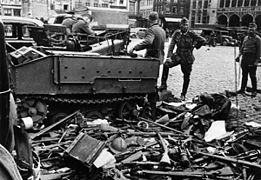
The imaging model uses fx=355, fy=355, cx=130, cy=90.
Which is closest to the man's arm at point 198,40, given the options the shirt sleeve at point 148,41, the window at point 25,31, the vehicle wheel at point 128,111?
the shirt sleeve at point 148,41

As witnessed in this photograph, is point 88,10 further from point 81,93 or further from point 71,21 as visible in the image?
point 81,93

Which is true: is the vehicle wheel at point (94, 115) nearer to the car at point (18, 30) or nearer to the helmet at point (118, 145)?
the helmet at point (118, 145)

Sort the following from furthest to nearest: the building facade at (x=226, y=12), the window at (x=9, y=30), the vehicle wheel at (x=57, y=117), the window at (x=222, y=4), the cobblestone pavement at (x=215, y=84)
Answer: the window at (x=222, y=4), the building facade at (x=226, y=12), the cobblestone pavement at (x=215, y=84), the window at (x=9, y=30), the vehicle wheel at (x=57, y=117)

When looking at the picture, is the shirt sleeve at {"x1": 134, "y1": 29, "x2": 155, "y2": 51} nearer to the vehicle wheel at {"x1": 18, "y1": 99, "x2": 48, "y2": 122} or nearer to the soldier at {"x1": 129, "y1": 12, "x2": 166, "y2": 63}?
the soldier at {"x1": 129, "y1": 12, "x2": 166, "y2": 63}

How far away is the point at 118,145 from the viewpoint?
5004mm

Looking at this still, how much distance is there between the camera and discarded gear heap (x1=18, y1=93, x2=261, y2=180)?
4.42 m

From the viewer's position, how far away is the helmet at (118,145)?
4.98 meters

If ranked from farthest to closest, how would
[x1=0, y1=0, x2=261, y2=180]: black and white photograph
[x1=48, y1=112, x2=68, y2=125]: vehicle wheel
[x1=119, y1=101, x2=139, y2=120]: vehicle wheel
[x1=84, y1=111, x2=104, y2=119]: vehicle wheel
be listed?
[x1=119, y1=101, x2=139, y2=120]: vehicle wheel
[x1=84, y1=111, x2=104, y2=119]: vehicle wheel
[x1=48, y1=112, x2=68, y2=125]: vehicle wheel
[x1=0, y1=0, x2=261, y2=180]: black and white photograph

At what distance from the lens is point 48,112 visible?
19.9ft

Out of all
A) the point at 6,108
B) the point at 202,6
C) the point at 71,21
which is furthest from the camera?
the point at 202,6

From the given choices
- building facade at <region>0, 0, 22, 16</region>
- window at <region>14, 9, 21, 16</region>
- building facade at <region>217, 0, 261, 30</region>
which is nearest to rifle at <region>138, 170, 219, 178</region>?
window at <region>14, 9, 21, 16</region>

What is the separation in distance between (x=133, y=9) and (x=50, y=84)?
258 feet

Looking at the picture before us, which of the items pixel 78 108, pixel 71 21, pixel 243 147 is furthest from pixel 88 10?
pixel 243 147

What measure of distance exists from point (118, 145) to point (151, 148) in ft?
1.63
